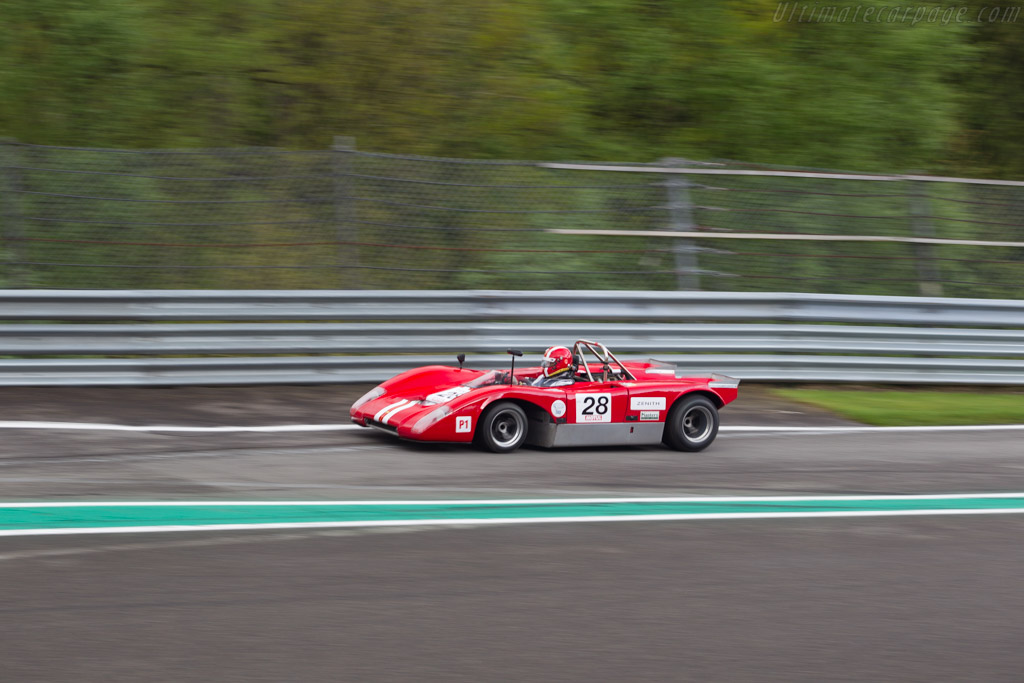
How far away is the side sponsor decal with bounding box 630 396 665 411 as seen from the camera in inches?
355

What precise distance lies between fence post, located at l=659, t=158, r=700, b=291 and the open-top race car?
3.34m

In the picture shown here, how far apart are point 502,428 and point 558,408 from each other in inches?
18.1

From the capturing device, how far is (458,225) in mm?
12148

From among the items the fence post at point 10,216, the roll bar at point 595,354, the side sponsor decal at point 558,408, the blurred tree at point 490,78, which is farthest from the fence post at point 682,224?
the fence post at point 10,216

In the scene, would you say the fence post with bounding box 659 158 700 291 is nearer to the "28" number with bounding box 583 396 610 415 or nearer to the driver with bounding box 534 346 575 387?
the driver with bounding box 534 346 575 387

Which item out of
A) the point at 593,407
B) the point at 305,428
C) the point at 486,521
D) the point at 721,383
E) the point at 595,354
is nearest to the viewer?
the point at 486,521

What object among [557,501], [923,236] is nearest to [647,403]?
[557,501]

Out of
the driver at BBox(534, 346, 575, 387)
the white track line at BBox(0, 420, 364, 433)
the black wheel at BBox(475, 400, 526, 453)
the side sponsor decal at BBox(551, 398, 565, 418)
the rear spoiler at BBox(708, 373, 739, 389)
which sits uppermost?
the driver at BBox(534, 346, 575, 387)

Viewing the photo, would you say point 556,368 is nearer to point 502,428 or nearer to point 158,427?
point 502,428

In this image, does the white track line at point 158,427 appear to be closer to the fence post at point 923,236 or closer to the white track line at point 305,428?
the white track line at point 305,428

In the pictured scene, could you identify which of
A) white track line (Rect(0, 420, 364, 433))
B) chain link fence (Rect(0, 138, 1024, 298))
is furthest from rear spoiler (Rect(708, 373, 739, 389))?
chain link fence (Rect(0, 138, 1024, 298))

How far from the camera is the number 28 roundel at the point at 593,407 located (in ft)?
28.9

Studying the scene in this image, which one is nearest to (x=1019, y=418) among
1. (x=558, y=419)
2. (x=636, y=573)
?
(x=558, y=419)

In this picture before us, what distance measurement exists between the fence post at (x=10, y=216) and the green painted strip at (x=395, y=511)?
4.65m
